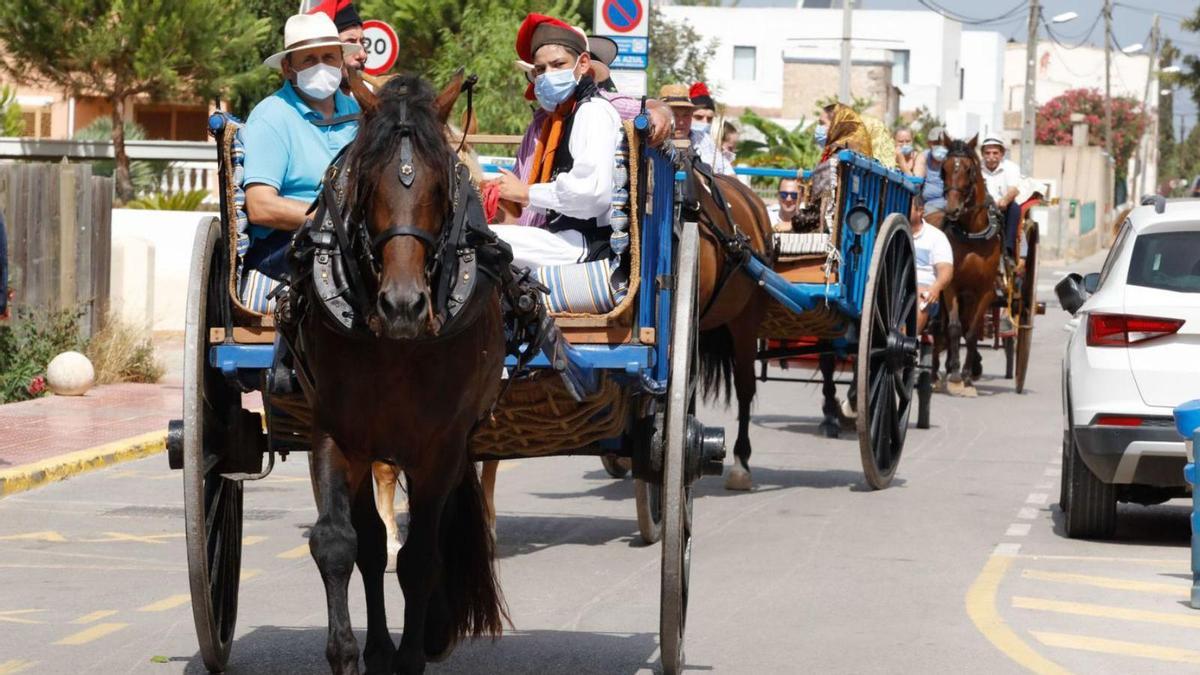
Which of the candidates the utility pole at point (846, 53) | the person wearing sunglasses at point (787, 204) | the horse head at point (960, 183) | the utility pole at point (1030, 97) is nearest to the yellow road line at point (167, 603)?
the person wearing sunglasses at point (787, 204)

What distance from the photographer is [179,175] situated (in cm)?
2975

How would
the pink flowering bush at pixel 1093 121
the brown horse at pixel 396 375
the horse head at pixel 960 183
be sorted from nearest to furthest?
the brown horse at pixel 396 375 → the horse head at pixel 960 183 → the pink flowering bush at pixel 1093 121

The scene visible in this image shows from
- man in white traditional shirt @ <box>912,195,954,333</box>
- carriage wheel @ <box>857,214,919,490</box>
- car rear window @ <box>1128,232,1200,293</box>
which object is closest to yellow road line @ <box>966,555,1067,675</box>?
car rear window @ <box>1128,232,1200,293</box>

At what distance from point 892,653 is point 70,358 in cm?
1062

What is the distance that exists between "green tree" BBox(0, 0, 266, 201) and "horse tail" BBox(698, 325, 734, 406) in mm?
18883

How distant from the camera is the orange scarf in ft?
25.4

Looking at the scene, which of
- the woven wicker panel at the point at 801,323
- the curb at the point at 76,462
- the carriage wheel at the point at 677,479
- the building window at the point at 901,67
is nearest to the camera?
the carriage wheel at the point at 677,479

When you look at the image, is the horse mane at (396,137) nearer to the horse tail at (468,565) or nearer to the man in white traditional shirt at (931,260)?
the horse tail at (468,565)

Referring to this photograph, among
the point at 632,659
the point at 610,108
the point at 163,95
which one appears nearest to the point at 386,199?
the point at 610,108

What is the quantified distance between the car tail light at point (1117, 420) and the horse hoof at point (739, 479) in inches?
119

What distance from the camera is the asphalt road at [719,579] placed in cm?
763

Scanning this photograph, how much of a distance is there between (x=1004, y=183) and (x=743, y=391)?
10.3m

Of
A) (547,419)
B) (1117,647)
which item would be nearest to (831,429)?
(1117,647)

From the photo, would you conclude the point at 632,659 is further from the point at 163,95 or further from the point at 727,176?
the point at 163,95
